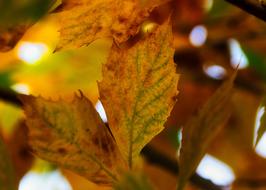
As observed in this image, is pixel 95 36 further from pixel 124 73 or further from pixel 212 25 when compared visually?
pixel 212 25

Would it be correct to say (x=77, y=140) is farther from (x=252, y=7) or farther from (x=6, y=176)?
(x=252, y=7)

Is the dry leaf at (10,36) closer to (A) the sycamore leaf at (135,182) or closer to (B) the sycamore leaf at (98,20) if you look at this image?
(B) the sycamore leaf at (98,20)

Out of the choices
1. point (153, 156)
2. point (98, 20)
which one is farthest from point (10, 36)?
point (153, 156)

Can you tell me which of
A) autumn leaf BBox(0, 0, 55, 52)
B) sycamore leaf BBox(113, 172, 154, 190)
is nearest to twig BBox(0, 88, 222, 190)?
sycamore leaf BBox(113, 172, 154, 190)

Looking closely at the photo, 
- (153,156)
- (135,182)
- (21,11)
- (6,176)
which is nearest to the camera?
(21,11)

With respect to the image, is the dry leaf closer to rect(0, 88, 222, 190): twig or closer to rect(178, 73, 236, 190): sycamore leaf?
rect(178, 73, 236, 190): sycamore leaf

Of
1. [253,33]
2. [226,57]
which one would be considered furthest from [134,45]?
[226,57]
